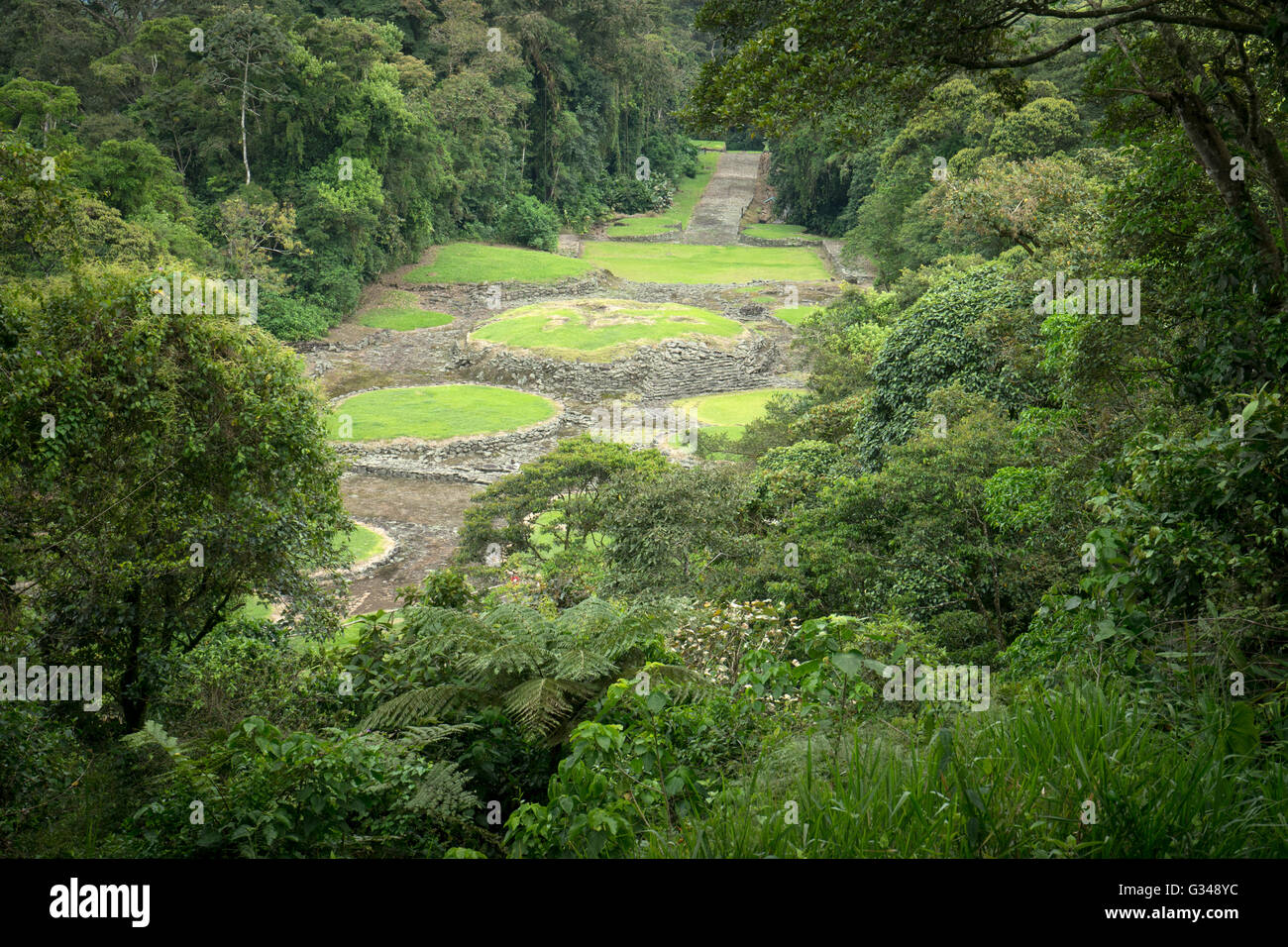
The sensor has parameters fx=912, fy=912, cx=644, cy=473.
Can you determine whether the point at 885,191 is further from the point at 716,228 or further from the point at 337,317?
the point at 716,228

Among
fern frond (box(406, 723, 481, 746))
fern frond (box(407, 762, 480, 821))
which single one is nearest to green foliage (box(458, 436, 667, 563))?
fern frond (box(406, 723, 481, 746))

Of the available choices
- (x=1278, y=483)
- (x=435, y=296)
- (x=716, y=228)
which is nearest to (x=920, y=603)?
(x=1278, y=483)

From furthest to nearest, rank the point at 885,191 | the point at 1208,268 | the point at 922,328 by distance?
1. the point at 885,191
2. the point at 922,328
3. the point at 1208,268

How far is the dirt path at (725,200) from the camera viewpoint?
61441 mm

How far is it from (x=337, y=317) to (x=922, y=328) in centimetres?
2981

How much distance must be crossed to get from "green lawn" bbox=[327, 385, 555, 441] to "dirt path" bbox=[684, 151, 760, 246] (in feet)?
106

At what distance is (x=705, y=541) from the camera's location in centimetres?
1406

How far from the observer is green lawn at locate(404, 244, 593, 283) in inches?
1825

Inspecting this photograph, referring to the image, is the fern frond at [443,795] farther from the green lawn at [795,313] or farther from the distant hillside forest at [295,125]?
the green lawn at [795,313]

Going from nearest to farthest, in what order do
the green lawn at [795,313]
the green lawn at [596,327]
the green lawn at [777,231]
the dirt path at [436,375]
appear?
the dirt path at [436,375] < the green lawn at [596,327] < the green lawn at [795,313] < the green lawn at [777,231]

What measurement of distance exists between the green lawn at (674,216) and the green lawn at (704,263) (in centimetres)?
322

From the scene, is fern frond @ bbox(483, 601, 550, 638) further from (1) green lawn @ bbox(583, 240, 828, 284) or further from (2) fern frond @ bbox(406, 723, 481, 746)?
(1) green lawn @ bbox(583, 240, 828, 284)

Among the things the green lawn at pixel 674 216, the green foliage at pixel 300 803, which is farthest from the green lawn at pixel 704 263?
the green foliage at pixel 300 803
